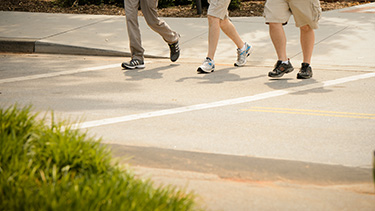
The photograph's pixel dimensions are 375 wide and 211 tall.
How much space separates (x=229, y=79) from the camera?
772cm

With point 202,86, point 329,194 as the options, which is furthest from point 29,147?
point 202,86

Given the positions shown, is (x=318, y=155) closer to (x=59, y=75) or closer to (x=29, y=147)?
(x=29, y=147)

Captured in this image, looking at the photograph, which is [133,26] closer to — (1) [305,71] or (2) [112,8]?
(1) [305,71]

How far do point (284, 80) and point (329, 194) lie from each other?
3961 millimetres

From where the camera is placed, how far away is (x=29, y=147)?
12.2 ft

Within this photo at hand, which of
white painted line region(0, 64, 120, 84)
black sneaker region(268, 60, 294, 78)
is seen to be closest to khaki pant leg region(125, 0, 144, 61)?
white painted line region(0, 64, 120, 84)

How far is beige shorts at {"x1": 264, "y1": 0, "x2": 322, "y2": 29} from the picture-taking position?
7395mm

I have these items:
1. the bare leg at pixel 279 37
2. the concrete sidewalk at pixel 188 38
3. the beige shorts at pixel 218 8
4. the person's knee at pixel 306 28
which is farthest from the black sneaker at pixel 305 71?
the beige shorts at pixel 218 8

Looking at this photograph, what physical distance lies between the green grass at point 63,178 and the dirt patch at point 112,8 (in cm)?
910

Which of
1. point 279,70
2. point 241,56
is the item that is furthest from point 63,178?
point 241,56

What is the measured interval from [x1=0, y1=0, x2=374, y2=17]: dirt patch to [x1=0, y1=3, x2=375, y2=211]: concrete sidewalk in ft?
2.90

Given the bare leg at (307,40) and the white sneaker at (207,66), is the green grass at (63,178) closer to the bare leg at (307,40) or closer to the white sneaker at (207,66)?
the white sneaker at (207,66)

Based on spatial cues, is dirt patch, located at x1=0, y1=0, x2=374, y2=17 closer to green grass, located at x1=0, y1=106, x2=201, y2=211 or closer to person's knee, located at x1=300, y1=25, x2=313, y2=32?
person's knee, located at x1=300, y1=25, x2=313, y2=32

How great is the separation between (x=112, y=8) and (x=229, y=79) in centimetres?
664
